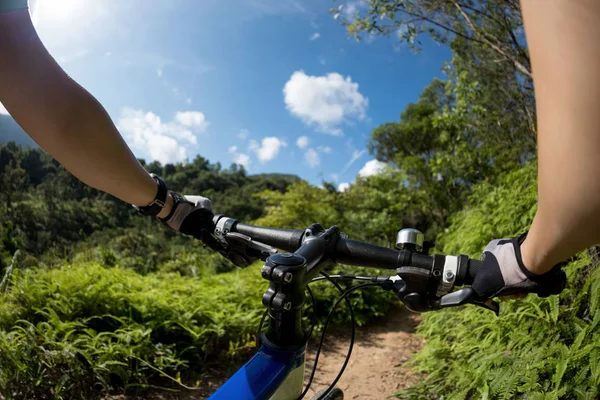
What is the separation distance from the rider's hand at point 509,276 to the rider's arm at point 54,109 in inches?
40.2

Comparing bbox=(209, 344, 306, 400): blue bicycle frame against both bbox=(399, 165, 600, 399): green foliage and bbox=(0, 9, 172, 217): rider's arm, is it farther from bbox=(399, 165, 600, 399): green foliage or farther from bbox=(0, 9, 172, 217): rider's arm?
bbox=(399, 165, 600, 399): green foliage

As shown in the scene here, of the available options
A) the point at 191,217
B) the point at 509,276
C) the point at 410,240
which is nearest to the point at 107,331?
the point at 191,217

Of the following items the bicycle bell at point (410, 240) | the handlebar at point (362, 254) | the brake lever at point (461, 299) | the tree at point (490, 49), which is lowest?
the brake lever at point (461, 299)

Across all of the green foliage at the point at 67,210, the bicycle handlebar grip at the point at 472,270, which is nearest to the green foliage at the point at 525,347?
the bicycle handlebar grip at the point at 472,270

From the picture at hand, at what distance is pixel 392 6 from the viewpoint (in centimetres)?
656

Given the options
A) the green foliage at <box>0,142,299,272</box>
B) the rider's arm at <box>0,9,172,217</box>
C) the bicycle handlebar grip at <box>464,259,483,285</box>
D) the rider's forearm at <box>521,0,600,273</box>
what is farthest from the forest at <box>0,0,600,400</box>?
the green foliage at <box>0,142,299,272</box>

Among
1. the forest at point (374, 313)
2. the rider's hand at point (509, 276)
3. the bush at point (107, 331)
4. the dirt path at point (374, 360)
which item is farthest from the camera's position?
the dirt path at point (374, 360)

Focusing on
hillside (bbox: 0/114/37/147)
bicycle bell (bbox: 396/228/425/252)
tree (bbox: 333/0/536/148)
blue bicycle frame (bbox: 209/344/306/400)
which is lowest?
blue bicycle frame (bbox: 209/344/306/400)

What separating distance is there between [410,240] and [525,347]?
1.86 m

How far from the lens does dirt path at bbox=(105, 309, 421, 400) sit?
3.50 meters

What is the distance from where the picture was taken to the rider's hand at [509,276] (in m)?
0.78

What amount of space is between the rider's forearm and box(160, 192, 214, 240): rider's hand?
1115 millimetres

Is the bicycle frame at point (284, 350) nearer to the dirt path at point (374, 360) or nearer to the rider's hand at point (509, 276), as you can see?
the rider's hand at point (509, 276)

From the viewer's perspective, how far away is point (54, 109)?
3.27ft
